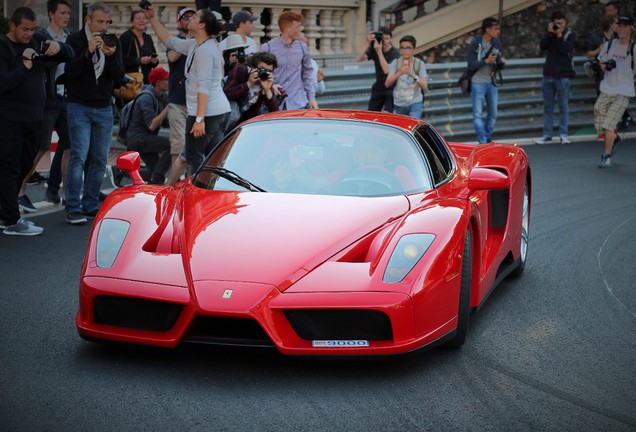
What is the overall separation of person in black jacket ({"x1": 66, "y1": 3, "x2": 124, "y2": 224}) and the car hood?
157 inches

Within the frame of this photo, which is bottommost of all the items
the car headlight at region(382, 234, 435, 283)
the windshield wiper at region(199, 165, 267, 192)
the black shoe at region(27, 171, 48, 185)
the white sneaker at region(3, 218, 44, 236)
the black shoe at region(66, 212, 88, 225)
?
the black shoe at region(27, 171, 48, 185)

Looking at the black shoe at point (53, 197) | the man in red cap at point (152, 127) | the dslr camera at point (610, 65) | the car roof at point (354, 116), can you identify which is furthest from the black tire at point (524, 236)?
the dslr camera at point (610, 65)

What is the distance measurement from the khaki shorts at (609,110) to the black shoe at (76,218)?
→ 294 inches

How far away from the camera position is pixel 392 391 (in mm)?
5098

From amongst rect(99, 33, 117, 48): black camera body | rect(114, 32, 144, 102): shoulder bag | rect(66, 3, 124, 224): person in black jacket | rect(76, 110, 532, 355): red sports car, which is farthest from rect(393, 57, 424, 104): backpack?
rect(76, 110, 532, 355): red sports car

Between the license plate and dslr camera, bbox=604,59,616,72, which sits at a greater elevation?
dslr camera, bbox=604,59,616,72

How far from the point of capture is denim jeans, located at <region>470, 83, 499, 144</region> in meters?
16.2

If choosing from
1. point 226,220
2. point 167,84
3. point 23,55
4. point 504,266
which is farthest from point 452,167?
point 167,84

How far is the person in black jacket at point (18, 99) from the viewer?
29.8 ft

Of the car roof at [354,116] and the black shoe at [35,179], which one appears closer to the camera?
the car roof at [354,116]

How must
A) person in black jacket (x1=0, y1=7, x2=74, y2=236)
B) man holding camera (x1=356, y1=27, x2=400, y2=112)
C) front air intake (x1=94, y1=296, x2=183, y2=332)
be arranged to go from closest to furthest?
front air intake (x1=94, y1=296, x2=183, y2=332)
person in black jacket (x1=0, y1=7, x2=74, y2=236)
man holding camera (x1=356, y1=27, x2=400, y2=112)

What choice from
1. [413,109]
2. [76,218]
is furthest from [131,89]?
[413,109]

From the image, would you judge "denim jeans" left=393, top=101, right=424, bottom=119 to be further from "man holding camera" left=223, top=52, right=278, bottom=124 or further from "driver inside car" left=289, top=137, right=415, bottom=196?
"driver inside car" left=289, top=137, right=415, bottom=196

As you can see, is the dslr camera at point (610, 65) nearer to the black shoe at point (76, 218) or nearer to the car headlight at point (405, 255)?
the black shoe at point (76, 218)
